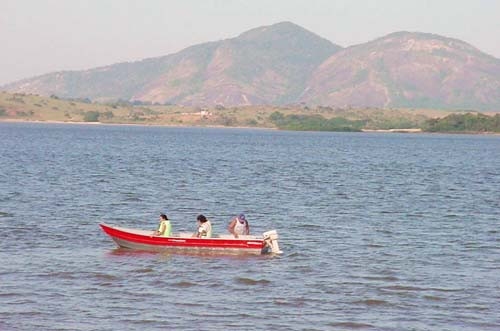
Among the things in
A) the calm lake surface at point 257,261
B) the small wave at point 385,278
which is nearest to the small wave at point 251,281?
the calm lake surface at point 257,261

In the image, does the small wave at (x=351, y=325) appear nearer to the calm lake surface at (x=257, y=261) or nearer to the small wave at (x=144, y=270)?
the calm lake surface at (x=257, y=261)

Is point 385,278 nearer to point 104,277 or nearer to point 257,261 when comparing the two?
point 257,261

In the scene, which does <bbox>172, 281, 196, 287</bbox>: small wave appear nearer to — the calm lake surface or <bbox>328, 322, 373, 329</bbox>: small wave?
the calm lake surface

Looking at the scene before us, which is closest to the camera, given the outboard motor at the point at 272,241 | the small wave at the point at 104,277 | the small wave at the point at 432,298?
the small wave at the point at 432,298

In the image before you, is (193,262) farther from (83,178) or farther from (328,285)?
(83,178)

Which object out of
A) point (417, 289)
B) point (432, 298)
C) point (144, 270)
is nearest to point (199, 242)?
point (144, 270)

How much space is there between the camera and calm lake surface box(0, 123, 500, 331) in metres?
30.1

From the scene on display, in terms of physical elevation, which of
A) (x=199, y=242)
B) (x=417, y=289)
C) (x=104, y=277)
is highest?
(x=199, y=242)

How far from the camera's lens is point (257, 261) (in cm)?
4031

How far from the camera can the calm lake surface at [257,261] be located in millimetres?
30125

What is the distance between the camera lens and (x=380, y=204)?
229ft

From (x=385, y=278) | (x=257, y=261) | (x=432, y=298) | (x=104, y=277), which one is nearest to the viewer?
(x=432, y=298)

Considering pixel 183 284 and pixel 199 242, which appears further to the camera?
pixel 199 242

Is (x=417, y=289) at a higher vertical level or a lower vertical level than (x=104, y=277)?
lower
